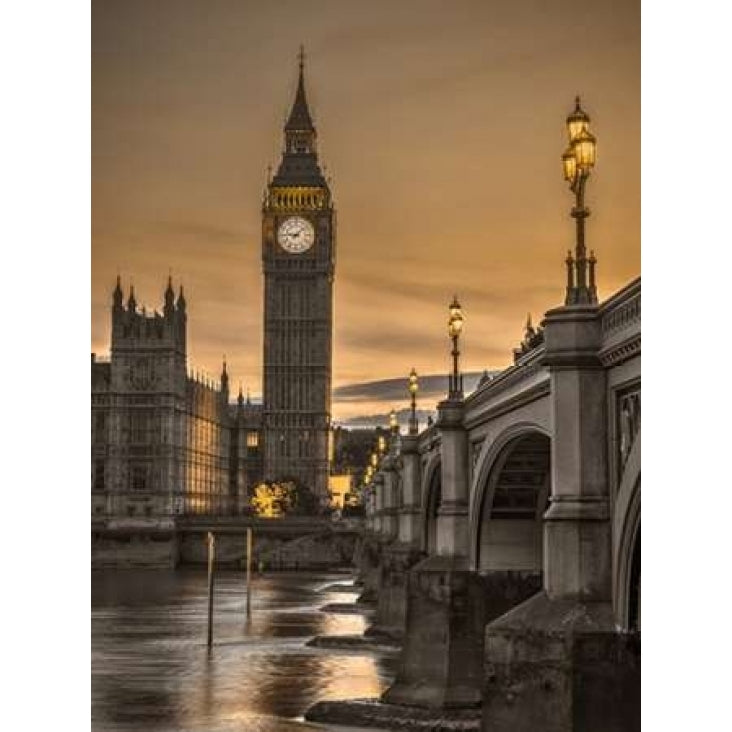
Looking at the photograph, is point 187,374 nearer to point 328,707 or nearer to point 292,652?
point 292,652

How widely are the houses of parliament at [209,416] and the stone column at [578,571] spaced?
2238 inches

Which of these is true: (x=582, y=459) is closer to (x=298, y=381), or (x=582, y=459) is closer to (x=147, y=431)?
(x=147, y=431)

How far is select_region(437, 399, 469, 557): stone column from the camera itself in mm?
18703

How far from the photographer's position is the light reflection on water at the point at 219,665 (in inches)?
765

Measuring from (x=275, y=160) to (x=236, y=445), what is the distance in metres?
80.6

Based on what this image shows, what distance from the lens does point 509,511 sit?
59.8ft

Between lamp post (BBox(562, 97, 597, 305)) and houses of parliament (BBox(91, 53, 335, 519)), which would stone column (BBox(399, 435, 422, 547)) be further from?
houses of parliament (BBox(91, 53, 335, 519))

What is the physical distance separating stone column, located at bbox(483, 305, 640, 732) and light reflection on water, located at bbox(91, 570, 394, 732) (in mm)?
7260

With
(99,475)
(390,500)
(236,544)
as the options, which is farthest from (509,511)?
(99,475)

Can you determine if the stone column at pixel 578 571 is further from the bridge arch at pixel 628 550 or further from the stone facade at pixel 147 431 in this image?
the stone facade at pixel 147 431

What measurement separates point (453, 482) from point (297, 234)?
35.5 m

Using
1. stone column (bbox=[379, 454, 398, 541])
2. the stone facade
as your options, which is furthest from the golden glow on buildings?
stone column (bbox=[379, 454, 398, 541])

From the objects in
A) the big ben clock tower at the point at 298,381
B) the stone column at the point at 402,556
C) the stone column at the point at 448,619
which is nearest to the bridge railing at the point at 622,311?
the stone column at the point at 448,619
